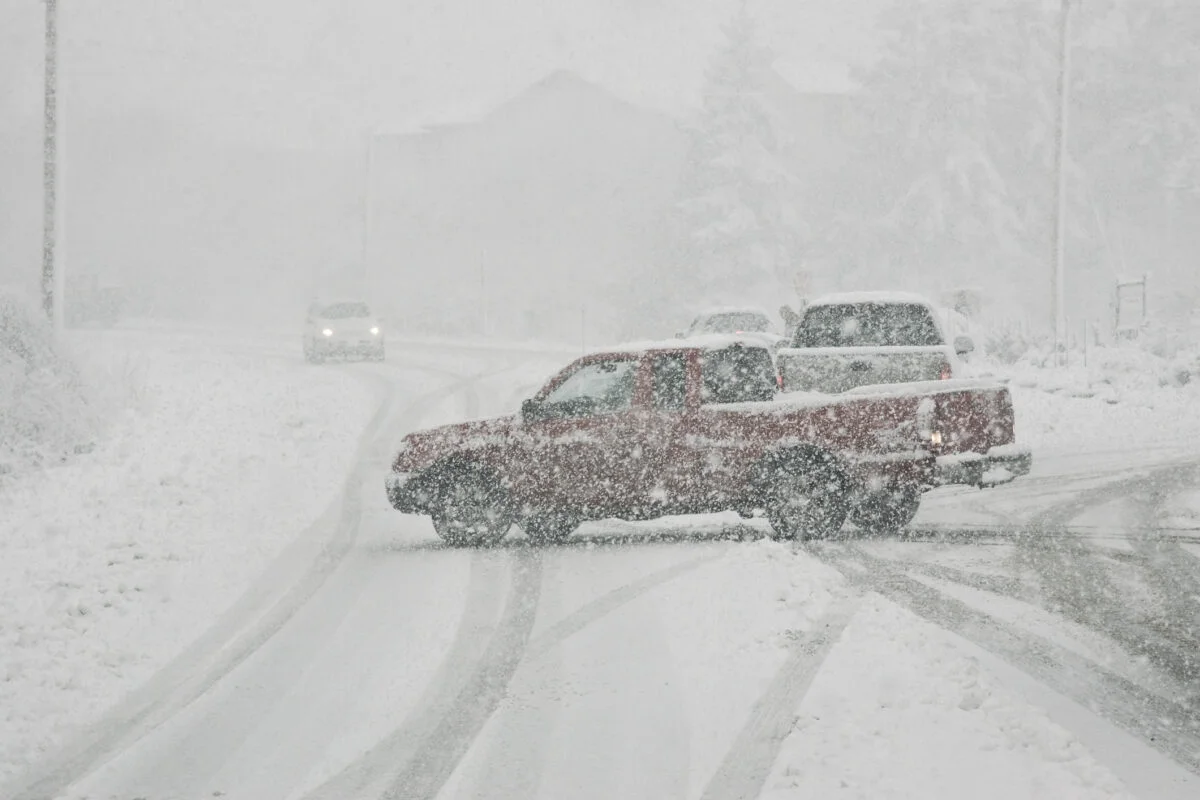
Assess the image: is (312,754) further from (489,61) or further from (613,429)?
(489,61)

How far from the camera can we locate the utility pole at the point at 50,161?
75.1ft

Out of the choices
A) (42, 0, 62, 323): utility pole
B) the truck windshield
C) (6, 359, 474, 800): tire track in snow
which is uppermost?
(42, 0, 62, 323): utility pole

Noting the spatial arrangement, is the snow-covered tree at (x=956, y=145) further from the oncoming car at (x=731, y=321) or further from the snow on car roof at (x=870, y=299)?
the snow on car roof at (x=870, y=299)

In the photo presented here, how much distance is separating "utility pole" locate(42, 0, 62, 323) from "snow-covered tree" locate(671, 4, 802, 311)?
25117 mm

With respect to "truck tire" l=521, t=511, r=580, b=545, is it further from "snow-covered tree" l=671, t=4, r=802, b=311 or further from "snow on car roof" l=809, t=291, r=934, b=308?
"snow-covered tree" l=671, t=4, r=802, b=311

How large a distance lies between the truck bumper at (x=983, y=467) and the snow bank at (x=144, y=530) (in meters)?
5.72

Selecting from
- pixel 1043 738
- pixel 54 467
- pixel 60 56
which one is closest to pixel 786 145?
pixel 60 56

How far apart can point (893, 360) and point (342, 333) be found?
2128cm

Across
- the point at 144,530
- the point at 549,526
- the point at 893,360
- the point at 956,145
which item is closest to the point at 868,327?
the point at 893,360

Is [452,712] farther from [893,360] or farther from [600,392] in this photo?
[893,360]

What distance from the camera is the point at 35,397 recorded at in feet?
60.5

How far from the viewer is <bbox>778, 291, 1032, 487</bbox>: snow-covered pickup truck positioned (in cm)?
1145

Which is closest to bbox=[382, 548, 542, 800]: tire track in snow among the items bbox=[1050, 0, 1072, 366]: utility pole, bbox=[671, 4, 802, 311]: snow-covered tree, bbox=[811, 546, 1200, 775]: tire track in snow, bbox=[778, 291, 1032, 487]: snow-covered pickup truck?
bbox=[811, 546, 1200, 775]: tire track in snow

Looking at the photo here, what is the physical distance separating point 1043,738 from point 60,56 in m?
22.6
